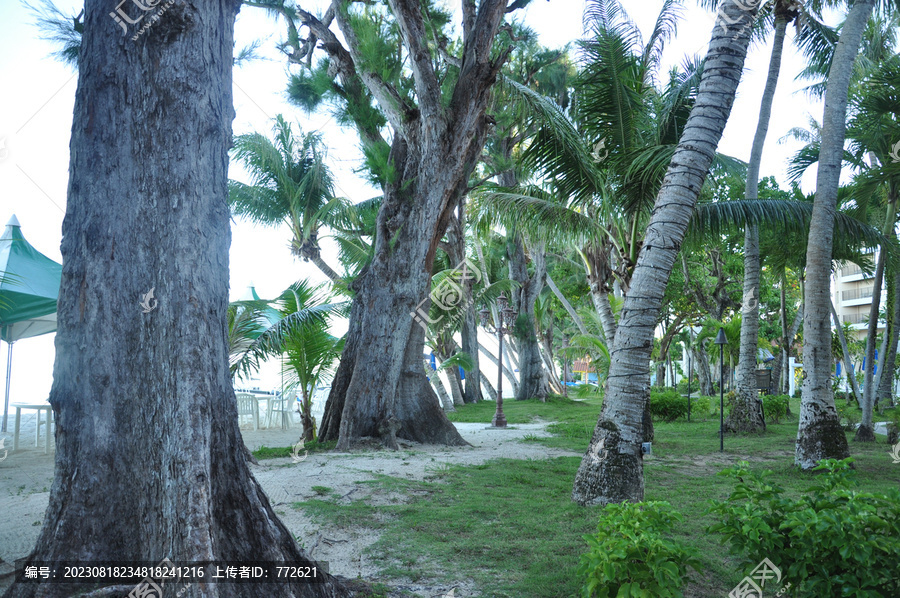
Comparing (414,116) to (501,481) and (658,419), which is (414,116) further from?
(658,419)

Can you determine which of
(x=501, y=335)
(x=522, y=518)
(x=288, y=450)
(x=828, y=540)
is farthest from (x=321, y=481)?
(x=501, y=335)

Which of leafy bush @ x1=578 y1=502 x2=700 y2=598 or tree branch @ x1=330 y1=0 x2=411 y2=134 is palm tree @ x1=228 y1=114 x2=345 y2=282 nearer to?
tree branch @ x1=330 y1=0 x2=411 y2=134

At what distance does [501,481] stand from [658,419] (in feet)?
38.3

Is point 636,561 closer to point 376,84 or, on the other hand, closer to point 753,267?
point 376,84

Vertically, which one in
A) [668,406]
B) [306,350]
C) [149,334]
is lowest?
[668,406]

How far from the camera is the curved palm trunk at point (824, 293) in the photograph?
7.94 m

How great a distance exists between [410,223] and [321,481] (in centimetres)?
469

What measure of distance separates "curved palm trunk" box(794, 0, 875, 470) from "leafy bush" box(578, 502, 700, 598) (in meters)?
6.31

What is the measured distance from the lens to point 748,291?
482 inches

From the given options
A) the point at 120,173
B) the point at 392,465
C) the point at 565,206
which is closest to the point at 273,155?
the point at 565,206

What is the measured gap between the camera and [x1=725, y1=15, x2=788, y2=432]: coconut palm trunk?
12.1m

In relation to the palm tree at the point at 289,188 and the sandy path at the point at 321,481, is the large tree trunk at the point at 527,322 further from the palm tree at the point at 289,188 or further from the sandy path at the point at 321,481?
the sandy path at the point at 321,481

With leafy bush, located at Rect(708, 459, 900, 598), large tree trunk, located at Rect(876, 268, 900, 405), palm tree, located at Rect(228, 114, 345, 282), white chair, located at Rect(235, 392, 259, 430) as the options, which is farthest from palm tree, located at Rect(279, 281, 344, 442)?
large tree trunk, located at Rect(876, 268, 900, 405)

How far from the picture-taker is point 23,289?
953 cm
